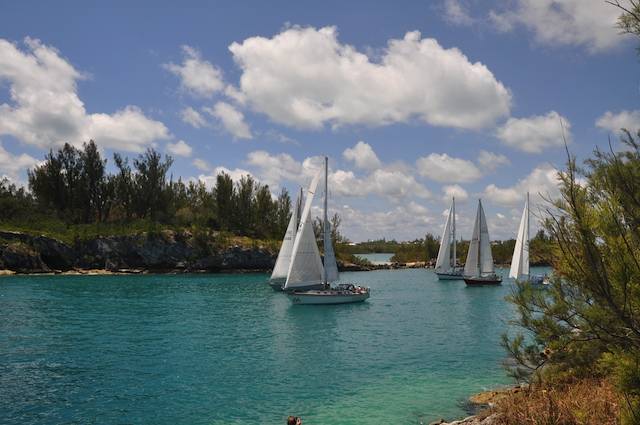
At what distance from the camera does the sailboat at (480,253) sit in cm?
7031

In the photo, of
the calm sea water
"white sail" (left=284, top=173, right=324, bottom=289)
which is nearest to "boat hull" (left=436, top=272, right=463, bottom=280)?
the calm sea water

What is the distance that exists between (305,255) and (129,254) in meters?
57.3

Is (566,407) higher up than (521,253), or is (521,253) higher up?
Result: (521,253)

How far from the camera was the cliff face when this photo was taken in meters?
78.9

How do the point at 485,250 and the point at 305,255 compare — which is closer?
the point at 305,255

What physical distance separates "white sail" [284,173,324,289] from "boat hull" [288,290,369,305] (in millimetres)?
1302

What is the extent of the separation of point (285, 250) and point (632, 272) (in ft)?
175

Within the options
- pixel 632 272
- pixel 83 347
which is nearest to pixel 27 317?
pixel 83 347

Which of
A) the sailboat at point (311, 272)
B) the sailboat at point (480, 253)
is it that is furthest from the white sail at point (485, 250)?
the sailboat at point (311, 272)

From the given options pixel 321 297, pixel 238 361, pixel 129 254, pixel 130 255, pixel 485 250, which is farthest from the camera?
pixel 130 255

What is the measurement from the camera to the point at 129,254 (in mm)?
90938

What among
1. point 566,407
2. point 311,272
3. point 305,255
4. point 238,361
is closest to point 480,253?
point 311,272

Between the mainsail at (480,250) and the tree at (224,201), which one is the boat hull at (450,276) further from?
the tree at (224,201)

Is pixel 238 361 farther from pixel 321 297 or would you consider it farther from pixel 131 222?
pixel 131 222
